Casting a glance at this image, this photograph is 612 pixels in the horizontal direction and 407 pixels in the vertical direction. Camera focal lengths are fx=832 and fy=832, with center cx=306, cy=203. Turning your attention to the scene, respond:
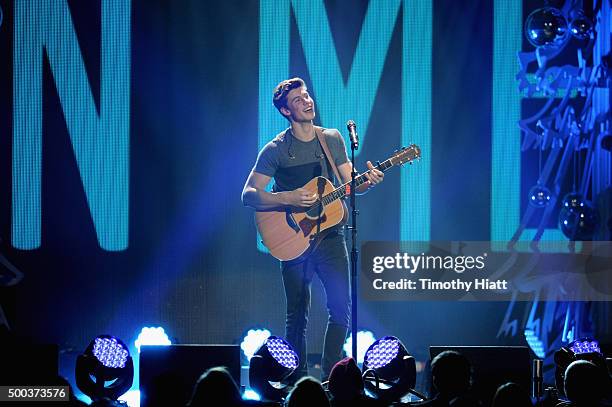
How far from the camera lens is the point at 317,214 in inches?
301

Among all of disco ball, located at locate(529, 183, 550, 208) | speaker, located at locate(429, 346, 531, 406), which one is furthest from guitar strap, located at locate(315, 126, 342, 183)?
speaker, located at locate(429, 346, 531, 406)

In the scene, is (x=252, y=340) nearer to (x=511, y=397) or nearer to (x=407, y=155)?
(x=407, y=155)

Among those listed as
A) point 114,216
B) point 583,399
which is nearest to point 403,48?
point 114,216

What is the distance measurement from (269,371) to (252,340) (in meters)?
2.56

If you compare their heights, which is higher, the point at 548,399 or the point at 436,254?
the point at 436,254

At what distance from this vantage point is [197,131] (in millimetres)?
8406

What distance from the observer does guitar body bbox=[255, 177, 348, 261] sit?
301 inches

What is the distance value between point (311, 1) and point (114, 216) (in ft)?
9.71

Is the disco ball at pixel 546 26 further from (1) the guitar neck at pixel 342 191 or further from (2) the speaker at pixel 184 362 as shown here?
(2) the speaker at pixel 184 362

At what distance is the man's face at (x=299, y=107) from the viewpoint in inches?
317

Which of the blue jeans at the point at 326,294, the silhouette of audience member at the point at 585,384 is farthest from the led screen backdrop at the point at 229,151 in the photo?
the silhouette of audience member at the point at 585,384

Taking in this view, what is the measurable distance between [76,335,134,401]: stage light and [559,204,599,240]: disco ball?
442 cm

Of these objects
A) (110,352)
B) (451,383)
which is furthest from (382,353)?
(110,352)

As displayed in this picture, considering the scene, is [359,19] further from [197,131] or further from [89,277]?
[89,277]
